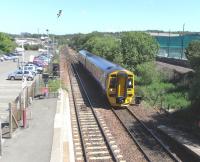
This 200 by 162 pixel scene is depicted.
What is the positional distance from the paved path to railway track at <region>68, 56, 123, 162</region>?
135cm

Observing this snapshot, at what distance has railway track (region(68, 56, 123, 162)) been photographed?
1614 centimetres

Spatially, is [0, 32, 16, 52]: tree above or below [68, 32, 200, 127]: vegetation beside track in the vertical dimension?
above

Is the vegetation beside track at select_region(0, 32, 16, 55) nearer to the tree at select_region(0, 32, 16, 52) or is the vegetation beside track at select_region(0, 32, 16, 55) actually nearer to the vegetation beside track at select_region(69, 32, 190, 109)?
the tree at select_region(0, 32, 16, 52)

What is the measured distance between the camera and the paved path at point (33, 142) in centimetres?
1433

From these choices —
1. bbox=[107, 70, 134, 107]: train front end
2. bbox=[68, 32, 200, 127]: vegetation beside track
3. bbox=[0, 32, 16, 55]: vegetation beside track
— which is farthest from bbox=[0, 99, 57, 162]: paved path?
bbox=[0, 32, 16, 55]: vegetation beside track

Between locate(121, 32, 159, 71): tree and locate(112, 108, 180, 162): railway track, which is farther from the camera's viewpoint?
locate(121, 32, 159, 71): tree

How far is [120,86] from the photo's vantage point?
26469mm

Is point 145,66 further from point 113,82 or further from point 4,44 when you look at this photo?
point 4,44

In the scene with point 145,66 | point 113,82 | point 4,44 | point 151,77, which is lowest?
point 151,77

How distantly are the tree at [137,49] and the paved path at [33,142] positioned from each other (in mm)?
20273

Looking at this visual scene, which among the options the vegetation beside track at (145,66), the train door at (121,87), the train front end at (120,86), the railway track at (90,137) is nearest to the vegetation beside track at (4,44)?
the vegetation beside track at (145,66)

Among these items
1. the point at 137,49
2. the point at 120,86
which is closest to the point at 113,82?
the point at 120,86

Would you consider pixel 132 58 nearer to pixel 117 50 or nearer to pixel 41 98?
pixel 117 50

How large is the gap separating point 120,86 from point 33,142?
36.0 ft
